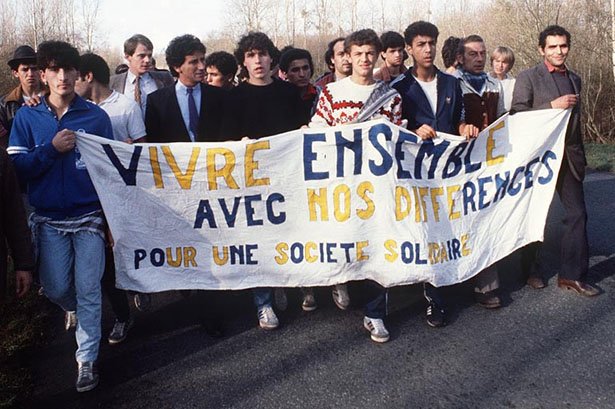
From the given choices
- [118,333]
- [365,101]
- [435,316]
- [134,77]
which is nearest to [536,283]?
[435,316]

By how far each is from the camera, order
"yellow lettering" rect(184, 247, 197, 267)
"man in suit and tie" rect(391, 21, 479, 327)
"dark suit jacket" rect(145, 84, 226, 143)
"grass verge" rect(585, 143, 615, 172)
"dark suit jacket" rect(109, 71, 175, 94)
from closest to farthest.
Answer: "yellow lettering" rect(184, 247, 197, 267)
"man in suit and tie" rect(391, 21, 479, 327)
"dark suit jacket" rect(145, 84, 226, 143)
"dark suit jacket" rect(109, 71, 175, 94)
"grass verge" rect(585, 143, 615, 172)

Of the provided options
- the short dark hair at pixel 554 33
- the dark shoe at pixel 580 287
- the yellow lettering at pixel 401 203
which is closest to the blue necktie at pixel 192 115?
the yellow lettering at pixel 401 203

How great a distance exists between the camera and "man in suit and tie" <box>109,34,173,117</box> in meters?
5.66

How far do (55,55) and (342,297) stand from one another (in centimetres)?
275

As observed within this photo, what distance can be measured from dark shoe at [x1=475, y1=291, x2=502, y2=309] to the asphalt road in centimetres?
8

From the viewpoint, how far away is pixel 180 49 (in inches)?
177

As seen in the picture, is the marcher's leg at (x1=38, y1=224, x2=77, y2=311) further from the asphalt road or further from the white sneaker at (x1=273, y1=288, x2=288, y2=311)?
the white sneaker at (x1=273, y1=288, x2=288, y2=311)

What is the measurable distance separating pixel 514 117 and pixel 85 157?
314 centimetres

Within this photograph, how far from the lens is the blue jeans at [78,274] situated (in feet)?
11.7

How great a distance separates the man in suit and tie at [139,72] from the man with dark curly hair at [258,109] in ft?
4.91

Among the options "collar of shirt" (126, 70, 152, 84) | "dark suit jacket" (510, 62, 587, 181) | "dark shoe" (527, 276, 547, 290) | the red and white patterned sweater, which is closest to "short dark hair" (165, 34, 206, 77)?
the red and white patterned sweater

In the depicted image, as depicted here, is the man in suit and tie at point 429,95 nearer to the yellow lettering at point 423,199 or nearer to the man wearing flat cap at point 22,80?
the yellow lettering at point 423,199

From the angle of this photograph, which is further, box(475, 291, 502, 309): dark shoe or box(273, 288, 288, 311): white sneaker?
box(273, 288, 288, 311): white sneaker

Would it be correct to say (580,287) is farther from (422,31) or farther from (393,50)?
(393,50)
